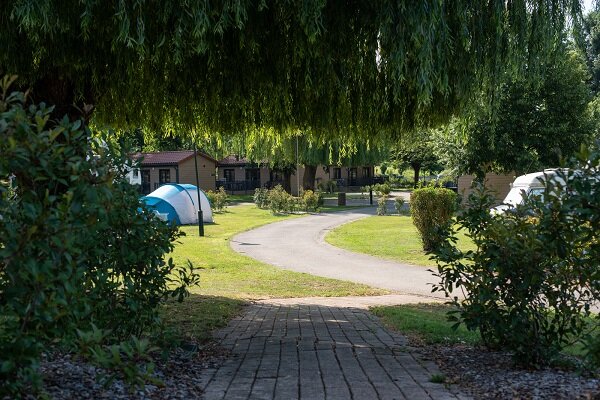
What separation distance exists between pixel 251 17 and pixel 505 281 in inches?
150

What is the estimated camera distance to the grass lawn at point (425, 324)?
7.97 metres

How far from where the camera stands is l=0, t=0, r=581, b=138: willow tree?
668cm

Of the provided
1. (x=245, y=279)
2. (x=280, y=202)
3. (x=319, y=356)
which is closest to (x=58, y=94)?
(x=319, y=356)

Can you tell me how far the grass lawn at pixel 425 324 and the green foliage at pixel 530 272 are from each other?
27.9 inches

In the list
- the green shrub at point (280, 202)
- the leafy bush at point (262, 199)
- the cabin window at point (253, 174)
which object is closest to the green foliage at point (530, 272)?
the green shrub at point (280, 202)

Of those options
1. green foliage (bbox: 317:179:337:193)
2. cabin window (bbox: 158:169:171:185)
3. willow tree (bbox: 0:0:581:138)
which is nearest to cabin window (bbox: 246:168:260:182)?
green foliage (bbox: 317:179:337:193)

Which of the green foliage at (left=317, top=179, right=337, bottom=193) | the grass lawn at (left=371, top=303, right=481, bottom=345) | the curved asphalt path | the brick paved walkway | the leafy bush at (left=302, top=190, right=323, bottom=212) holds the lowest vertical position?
the curved asphalt path

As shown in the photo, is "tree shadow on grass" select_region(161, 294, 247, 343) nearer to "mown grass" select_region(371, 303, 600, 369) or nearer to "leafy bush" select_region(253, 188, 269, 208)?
"mown grass" select_region(371, 303, 600, 369)

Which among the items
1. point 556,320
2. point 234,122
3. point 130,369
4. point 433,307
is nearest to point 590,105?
point 433,307

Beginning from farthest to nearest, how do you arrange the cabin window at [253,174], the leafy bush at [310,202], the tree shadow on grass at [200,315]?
the cabin window at [253,174] → the leafy bush at [310,202] → the tree shadow on grass at [200,315]

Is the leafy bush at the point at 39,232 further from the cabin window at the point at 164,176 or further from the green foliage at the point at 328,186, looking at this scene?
the green foliage at the point at 328,186

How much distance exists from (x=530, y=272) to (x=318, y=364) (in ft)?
6.77

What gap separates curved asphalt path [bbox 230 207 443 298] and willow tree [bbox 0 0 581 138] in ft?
20.3

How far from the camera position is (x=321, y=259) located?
20.7 metres
